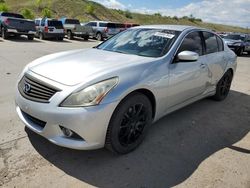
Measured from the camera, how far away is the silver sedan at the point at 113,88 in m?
2.90

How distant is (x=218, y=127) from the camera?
4.61 m

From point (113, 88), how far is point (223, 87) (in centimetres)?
376

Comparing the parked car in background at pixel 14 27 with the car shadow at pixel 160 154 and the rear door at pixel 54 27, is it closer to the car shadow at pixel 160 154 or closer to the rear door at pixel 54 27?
the rear door at pixel 54 27

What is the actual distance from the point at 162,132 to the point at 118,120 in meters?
1.29

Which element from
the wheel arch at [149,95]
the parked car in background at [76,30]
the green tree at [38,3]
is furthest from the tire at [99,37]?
the green tree at [38,3]

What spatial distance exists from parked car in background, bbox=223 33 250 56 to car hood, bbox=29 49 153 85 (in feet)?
54.6

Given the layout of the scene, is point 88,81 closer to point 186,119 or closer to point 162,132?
point 162,132

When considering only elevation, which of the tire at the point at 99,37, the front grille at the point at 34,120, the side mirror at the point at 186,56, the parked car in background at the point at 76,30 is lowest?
the tire at the point at 99,37

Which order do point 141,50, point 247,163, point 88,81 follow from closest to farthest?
point 88,81, point 247,163, point 141,50

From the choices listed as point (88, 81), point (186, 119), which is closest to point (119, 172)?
point (88, 81)

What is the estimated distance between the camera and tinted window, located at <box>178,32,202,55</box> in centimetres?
427

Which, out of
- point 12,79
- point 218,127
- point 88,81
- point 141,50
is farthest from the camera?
point 12,79

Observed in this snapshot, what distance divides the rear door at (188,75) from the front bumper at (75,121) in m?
1.27

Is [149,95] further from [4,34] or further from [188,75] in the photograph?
[4,34]
